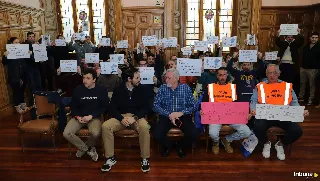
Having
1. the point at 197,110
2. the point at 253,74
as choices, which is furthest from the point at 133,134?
the point at 253,74

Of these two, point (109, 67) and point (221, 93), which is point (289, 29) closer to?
point (221, 93)

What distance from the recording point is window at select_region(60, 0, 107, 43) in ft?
29.8

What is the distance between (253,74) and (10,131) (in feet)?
15.3

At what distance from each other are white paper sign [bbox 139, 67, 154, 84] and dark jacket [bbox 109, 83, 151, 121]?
0.77 m

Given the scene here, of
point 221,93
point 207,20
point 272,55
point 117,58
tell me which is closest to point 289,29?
point 272,55

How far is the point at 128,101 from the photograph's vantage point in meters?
3.98

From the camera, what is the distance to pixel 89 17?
9.15m

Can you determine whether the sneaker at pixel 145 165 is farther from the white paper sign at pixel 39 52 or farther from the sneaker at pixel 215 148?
the white paper sign at pixel 39 52

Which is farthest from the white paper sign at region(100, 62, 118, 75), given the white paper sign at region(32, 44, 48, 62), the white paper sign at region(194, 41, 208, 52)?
the white paper sign at region(194, 41, 208, 52)

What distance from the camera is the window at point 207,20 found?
9.00m

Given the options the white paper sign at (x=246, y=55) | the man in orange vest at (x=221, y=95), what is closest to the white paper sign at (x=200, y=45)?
the white paper sign at (x=246, y=55)

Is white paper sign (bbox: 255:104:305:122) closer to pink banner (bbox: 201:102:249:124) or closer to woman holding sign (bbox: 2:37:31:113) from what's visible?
pink banner (bbox: 201:102:249:124)

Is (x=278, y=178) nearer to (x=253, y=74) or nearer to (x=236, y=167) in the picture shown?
(x=236, y=167)

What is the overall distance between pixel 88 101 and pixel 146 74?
1187mm
